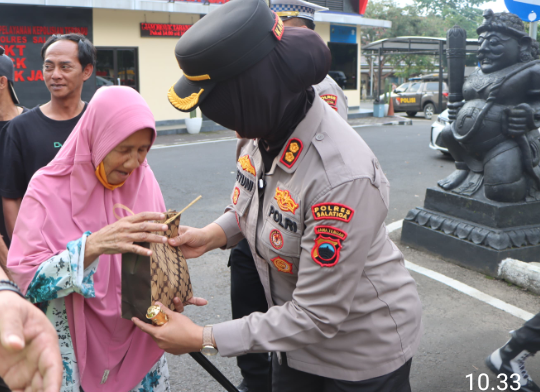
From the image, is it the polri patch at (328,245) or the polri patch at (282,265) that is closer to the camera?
the polri patch at (328,245)

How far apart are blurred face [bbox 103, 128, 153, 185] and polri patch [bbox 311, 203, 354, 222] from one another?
31.8 inches

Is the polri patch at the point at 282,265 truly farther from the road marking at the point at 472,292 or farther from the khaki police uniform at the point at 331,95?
the road marking at the point at 472,292

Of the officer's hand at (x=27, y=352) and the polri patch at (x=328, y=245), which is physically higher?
Result: the polri patch at (x=328, y=245)

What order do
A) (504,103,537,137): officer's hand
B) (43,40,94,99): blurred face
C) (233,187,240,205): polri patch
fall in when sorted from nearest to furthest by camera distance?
(233,187,240,205): polri patch, (43,40,94,99): blurred face, (504,103,537,137): officer's hand

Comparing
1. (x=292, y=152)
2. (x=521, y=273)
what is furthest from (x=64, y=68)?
(x=521, y=273)

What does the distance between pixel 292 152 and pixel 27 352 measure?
3.02 feet

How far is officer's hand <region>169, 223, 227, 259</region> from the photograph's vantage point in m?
2.19

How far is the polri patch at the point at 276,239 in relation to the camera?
5.57ft

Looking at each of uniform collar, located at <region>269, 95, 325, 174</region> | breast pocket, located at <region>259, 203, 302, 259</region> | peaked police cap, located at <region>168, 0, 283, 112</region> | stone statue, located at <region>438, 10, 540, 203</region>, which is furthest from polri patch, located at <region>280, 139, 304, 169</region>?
stone statue, located at <region>438, 10, 540, 203</region>

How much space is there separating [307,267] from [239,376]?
77.0 inches

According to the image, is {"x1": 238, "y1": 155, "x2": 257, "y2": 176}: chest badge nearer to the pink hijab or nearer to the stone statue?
the pink hijab

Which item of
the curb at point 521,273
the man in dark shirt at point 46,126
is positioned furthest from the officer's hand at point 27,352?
the curb at point 521,273

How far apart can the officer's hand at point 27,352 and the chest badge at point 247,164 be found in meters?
0.86

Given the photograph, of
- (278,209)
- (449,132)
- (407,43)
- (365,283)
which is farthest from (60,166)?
(407,43)
